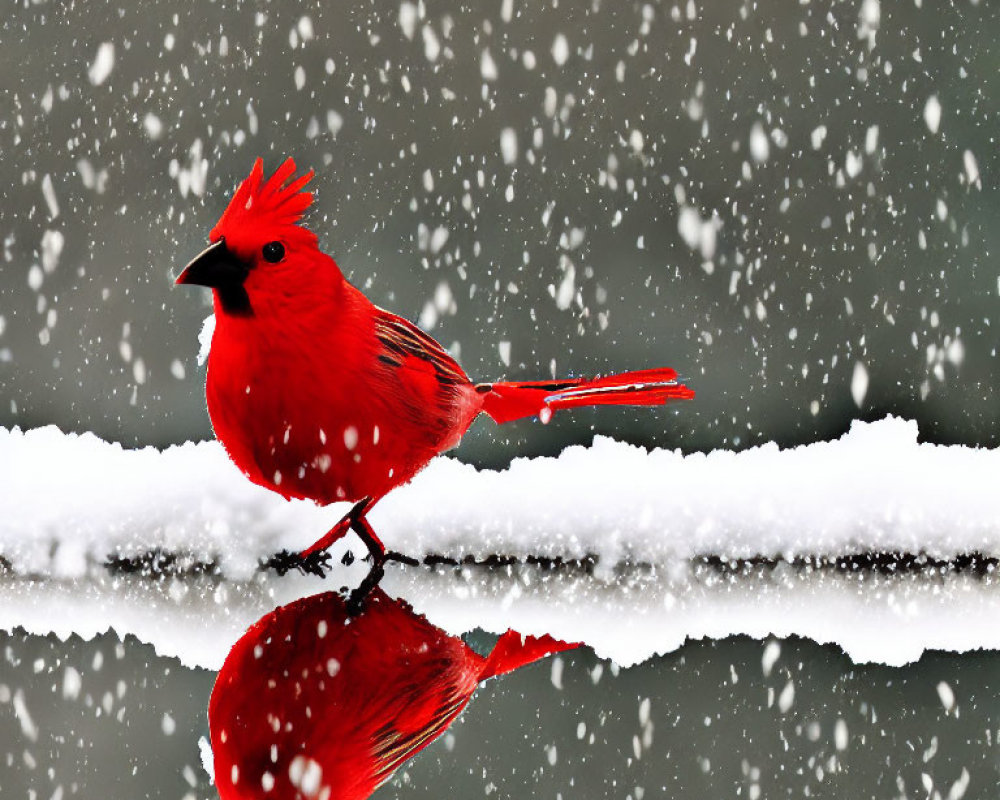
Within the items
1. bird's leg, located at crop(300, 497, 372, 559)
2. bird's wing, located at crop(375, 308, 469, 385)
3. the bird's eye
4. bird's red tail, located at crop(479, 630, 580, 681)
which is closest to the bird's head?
the bird's eye

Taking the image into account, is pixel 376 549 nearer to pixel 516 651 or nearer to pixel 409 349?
pixel 409 349

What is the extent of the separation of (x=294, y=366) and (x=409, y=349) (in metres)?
0.15

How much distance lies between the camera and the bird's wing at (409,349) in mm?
1093

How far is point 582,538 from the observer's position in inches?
45.9

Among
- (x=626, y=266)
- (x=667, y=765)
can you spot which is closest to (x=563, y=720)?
(x=667, y=765)

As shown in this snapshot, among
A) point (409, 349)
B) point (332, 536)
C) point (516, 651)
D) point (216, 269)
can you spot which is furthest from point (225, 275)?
point (516, 651)

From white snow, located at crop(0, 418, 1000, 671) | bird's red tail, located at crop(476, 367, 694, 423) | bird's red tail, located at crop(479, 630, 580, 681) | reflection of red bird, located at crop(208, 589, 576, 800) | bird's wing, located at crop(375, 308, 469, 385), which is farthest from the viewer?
bird's red tail, located at crop(476, 367, 694, 423)

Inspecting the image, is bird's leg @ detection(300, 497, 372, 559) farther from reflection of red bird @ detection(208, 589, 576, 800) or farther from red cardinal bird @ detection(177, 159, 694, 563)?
reflection of red bird @ detection(208, 589, 576, 800)

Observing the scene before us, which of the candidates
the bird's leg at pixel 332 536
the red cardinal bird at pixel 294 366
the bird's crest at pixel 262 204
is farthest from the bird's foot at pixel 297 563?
the bird's crest at pixel 262 204

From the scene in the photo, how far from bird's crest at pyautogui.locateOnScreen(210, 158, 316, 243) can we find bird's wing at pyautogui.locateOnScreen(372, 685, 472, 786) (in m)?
0.48

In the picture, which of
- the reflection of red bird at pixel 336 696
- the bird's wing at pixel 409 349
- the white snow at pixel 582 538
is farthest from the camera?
the bird's wing at pixel 409 349

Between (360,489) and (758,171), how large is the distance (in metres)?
1.01

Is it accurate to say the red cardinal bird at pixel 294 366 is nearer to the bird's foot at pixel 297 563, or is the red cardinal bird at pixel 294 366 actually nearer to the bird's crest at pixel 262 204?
the bird's crest at pixel 262 204

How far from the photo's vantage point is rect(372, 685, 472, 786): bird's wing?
676 mm
